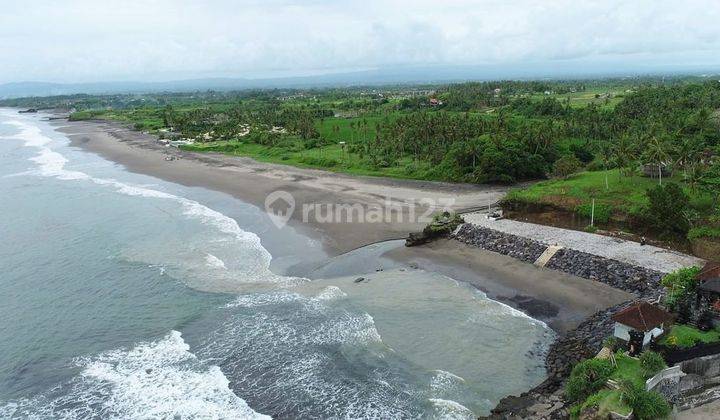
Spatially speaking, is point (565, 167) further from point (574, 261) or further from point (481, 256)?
→ point (574, 261)

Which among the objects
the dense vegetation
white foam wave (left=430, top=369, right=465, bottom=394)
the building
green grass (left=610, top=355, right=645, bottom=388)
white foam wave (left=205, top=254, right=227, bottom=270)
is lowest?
white foam wave (left=430, top=369, right=465, bottom=394)

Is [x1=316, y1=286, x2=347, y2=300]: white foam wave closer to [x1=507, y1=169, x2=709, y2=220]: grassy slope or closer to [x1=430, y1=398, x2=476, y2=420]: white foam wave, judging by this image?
[x1=430, y1=398, x2=476, y2=420]: white foam wave

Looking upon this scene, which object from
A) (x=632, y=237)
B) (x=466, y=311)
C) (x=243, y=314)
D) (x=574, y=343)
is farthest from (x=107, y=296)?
(x=632, y=237)

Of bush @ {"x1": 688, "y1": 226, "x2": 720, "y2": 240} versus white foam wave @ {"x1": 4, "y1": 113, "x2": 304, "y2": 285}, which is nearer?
bush @ {"x1": 688, "y1": 226, "x2": 720, "y2": 240}

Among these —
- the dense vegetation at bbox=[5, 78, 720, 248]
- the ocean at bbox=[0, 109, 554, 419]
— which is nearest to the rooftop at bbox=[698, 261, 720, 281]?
the ocean at bbox=[0, 109, 554, 419]

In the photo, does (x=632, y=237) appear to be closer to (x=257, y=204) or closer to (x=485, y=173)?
(x=485, y=173)

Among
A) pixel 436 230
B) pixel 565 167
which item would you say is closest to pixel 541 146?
pixel 565 167

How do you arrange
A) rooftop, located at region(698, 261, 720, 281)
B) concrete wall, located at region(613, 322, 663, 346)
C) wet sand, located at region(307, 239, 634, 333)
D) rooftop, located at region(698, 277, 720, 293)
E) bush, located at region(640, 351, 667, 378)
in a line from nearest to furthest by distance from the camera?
bush, located at region(640, 351, 667, 378) → concrete wall, located at region(613, 322, 663, 346) → rooftop, located at region(698, 277, 720, 293) → rooftop, located at region(698, 261, 720, 281) → wet sand, located at region(307, 239, 634, 333)
